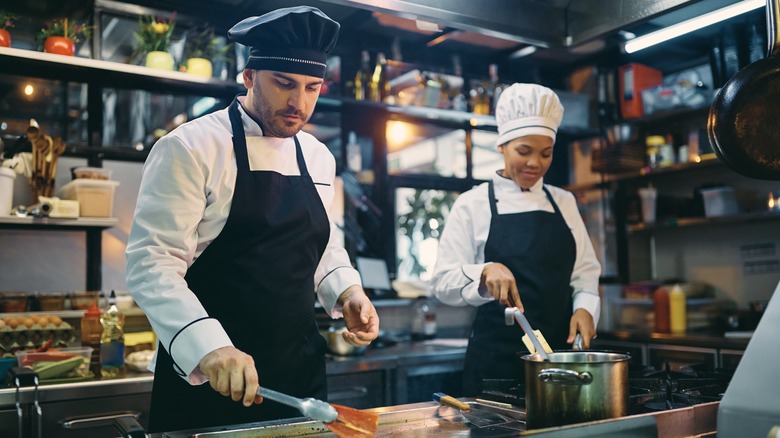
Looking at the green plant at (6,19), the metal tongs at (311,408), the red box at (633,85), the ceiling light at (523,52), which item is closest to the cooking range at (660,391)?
the metal tongs at (311,408)

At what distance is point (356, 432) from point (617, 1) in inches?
53.5

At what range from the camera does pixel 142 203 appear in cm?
156

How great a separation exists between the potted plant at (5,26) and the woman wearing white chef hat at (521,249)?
222 centimetres

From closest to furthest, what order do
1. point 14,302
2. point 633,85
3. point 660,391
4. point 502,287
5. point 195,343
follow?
point 195,343 < point 660,391 < point 502,287 < point 14,302 < point 633,85

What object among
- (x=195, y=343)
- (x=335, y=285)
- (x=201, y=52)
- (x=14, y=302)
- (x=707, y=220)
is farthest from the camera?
(x=707, y=220)

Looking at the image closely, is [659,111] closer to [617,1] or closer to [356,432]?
[617,1]

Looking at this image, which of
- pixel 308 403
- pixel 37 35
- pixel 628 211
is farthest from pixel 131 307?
pixel 628 211

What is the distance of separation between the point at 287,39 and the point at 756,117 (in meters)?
1.24

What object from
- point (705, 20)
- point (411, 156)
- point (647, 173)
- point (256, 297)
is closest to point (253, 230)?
point (256, 297)

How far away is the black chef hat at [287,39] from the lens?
1.67 m

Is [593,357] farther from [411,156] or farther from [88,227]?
[411,156]


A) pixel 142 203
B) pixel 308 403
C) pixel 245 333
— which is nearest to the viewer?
pixel 308 403

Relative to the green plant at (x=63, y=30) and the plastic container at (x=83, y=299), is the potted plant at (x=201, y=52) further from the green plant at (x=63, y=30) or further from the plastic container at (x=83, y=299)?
the plastic container at (x=83, y=299)

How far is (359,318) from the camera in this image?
1785mm
